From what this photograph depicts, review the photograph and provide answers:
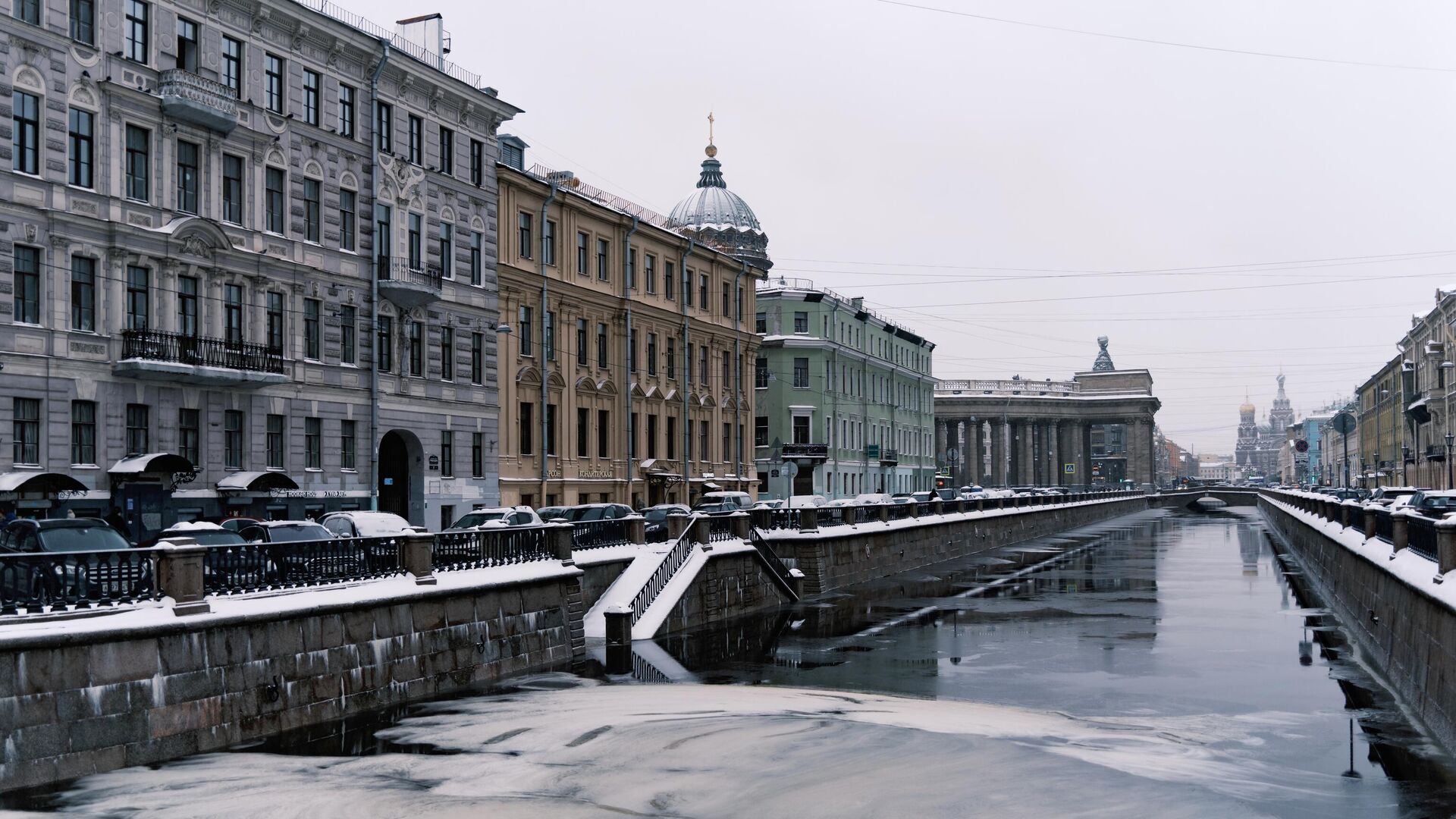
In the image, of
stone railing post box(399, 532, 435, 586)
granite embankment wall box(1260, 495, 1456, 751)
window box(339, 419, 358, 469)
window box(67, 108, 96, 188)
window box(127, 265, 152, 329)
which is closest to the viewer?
granite embankment wall box(1260, 495, 1456, 751)

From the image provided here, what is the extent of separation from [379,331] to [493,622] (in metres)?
20.0

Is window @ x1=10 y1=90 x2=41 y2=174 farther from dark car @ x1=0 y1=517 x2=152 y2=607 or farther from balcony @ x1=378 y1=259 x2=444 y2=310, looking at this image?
dark car @ x1=0 y1=517 x2=152 y2=607

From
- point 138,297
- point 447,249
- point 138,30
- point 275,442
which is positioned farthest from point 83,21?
point 447,249

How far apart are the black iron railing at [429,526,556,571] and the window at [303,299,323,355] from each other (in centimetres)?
1510

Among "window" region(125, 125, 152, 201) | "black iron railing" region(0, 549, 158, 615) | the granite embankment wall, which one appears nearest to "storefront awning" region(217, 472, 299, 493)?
"window" region(125, 125, 152, 201)

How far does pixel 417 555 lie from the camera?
2300cm

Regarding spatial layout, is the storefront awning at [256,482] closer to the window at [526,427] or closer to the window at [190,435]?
the window at [190,435]

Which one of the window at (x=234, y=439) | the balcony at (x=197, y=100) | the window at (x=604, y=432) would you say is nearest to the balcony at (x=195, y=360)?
the window at (x=234, y=439)

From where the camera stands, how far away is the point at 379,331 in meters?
42.3

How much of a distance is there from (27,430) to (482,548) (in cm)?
1271

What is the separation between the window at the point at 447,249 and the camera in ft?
148

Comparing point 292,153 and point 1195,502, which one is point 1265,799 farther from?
point 1195,502

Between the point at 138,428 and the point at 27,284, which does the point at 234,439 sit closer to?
the point at 138,428

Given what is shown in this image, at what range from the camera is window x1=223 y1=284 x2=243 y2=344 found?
36.3 metres
